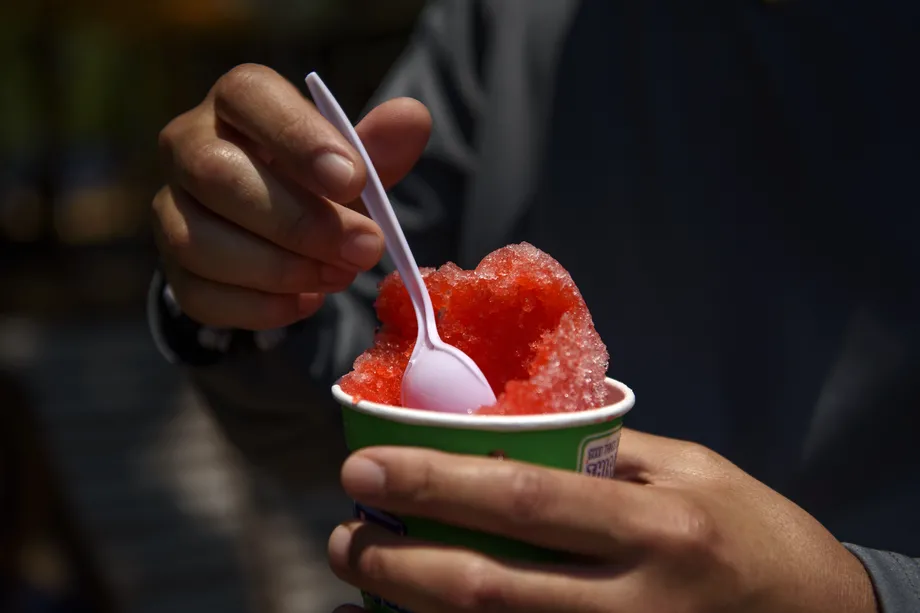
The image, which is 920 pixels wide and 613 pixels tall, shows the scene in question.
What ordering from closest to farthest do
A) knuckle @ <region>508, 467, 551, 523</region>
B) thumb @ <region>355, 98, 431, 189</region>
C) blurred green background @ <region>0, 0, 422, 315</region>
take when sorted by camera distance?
knuckle @ <region>508, 467, 551, 523</region>
thumb @ <region>355, 98, 431, 189</region>
blurred green background @ <region>0, 0, 422, 315</region>

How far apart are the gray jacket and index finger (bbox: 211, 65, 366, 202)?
2.25 feet

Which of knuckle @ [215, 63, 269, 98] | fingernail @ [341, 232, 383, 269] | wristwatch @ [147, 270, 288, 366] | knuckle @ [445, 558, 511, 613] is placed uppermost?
knuckle @ [215, 63, 269, 98]

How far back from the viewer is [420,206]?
7.18ft

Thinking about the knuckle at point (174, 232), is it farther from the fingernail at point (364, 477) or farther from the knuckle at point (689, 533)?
the knuckle at point (689, 533)

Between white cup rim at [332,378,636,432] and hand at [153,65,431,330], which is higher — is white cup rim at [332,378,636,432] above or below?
below

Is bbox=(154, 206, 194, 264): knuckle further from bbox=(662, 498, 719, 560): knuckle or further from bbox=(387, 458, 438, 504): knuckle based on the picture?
bbox=(662, 498, 719, 560): knuckle

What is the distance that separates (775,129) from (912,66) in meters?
0.27

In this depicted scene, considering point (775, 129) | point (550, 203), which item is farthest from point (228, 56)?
point (775, 129)

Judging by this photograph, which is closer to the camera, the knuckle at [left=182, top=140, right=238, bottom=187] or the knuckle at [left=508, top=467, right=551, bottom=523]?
the knuckle at [left=508, top=467, right=551, bottom=523]

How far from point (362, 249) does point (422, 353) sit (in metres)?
0.27

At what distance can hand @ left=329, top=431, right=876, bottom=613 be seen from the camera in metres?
0.76

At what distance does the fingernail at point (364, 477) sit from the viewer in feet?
2.60

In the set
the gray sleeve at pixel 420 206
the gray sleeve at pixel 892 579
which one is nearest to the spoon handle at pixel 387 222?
the gray sleeve at pixel 892 579

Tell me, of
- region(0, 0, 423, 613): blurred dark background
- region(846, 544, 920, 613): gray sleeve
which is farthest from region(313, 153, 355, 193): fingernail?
region(0, 0, 423, 613): blurred dark background
